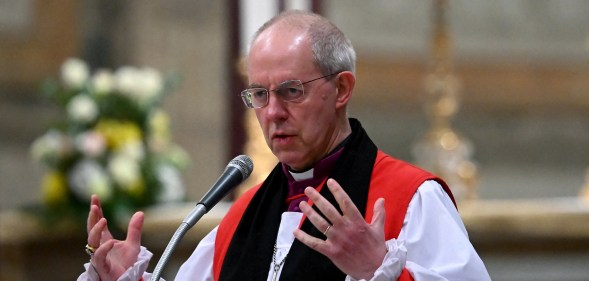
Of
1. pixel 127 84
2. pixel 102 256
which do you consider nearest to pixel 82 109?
pixel 127 84

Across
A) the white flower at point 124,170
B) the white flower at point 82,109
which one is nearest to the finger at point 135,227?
the white flower at point 124,170

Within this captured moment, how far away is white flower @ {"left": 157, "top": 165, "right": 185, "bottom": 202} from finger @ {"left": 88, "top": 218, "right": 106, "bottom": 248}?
3.39m

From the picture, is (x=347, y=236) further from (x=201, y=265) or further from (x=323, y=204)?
(x=201, y=265)

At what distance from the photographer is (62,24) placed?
863 cm

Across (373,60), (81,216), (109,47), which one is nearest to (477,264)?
(81,216)

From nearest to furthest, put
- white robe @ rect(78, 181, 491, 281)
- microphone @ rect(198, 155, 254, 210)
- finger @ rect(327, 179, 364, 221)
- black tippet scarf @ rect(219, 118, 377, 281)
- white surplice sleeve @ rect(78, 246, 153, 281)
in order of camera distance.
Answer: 1. finger @ rect(327, 179, 364, 221)
2. white robe @ rect(78, 181, 491, 281)
3. microphone @ rect(198, 155, 254, 210)
4. black tippet scarf @ rect(219, 118, 377, 281)
5. white surplice sleeve @ rect(78, 246, 153, 281)

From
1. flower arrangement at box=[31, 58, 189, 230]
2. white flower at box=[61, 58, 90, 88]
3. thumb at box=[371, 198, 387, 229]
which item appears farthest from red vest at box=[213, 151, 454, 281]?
white flower at box=[61, 58, 90, 88]

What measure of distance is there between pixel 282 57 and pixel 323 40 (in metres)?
0.13

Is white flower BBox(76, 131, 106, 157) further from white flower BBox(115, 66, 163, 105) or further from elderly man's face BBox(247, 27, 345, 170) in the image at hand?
elderly man's face BBox(247, 27, 345, 170)

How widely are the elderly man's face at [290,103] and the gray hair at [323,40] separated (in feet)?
0.07

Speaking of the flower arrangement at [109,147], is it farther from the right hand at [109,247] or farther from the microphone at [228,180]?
the microphone at [228,180]

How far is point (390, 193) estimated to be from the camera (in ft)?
11.4

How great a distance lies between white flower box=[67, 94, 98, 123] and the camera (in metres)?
6.97

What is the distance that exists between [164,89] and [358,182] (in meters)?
3.72
